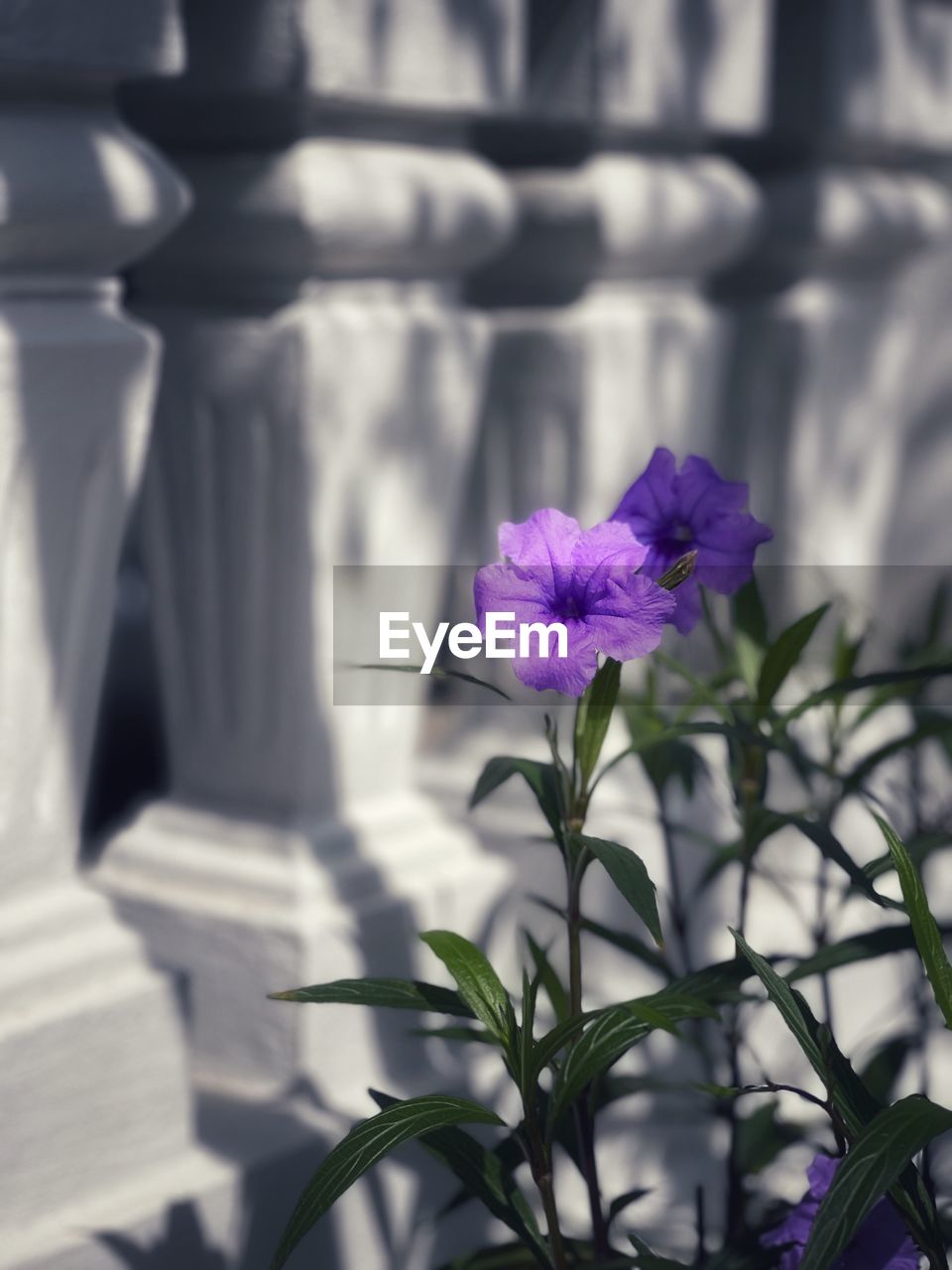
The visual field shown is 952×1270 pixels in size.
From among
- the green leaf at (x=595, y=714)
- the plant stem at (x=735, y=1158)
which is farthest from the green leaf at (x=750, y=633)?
the green leaf at (x=595, y=714)

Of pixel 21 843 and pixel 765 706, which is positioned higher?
pixel 765 706

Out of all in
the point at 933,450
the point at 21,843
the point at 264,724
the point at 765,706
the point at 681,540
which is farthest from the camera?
the point at 933,450

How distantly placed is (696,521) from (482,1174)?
47 centimetres

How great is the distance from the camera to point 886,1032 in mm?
2230

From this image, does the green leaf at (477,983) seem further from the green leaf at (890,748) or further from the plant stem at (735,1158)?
the green leaf at (890,748)

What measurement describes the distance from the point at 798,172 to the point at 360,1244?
1490 mm

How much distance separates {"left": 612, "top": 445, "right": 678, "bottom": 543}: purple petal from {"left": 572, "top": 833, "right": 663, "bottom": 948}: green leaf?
23 cm

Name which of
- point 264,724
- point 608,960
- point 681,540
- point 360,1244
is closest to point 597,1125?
point 608,960

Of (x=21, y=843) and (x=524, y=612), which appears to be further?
(x=21, y=843)

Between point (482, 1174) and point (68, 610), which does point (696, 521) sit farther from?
point (68, 610)

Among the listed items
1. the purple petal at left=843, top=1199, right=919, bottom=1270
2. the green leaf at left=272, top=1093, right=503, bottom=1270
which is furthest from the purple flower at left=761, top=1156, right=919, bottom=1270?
the green leaf at left=272, top=1093, right=503, bottom=1270

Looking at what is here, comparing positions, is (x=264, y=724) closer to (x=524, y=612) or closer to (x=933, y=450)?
(x=524, y=612)

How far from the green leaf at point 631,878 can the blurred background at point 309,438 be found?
2.01ft

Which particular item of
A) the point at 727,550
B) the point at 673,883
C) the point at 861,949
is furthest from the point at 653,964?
the point at 727,550
